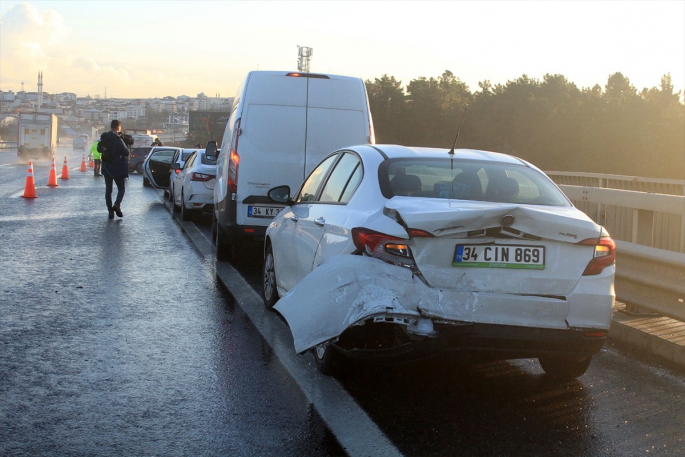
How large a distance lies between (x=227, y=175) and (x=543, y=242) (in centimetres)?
615

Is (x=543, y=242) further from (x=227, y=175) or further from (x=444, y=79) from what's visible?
(x=444, y=79)

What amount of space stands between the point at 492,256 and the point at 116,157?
40.8 feet

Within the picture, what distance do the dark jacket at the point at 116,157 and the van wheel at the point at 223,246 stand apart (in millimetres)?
5545

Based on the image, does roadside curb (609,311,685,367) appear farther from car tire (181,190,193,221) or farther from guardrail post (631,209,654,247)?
car tire (181,190,193,221)

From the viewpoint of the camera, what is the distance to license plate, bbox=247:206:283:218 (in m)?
9.90

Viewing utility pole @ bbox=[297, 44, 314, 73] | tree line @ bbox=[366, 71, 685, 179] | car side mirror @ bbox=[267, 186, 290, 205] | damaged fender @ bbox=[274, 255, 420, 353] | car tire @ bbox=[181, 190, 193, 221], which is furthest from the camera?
utility pole @ bbox=[297, 44, 314, 73]

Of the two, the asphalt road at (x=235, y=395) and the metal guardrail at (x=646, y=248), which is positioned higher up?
the metal guardrail at (x=646, y=248)

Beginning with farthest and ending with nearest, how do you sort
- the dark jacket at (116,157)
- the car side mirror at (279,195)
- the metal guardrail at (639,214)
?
the dark jacket at (116,157) < the metal guardrail at (639,214) < the car side mirror at (279,195)

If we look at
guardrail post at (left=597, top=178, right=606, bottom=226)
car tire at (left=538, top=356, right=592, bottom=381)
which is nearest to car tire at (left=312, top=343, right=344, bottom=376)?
car tire at (left=538, top=356, right=592, bottom=381)

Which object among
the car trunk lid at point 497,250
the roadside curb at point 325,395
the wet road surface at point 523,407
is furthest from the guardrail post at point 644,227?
the roadside curb at point 325,395

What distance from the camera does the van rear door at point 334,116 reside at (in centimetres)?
1013

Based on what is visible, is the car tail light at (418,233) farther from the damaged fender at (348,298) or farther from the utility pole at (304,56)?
the utility pole at (304,56)

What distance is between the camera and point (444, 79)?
334 feet

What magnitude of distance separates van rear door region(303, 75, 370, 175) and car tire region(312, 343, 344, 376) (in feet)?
16.6
